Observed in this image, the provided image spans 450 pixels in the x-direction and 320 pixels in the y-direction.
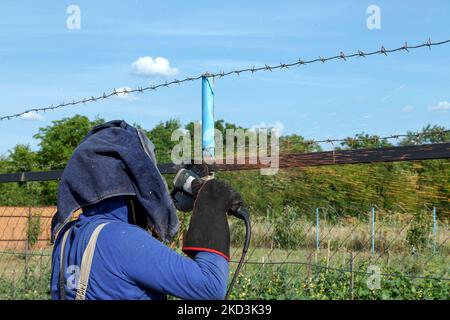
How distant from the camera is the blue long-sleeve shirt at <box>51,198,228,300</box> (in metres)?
1.95

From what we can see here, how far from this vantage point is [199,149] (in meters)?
3.55

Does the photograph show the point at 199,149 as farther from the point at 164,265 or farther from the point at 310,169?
the point at 164,265

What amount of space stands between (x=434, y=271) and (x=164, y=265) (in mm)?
2384

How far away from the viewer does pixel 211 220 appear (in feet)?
6.83

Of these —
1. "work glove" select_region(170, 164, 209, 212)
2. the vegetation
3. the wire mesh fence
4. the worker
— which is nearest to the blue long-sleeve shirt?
the worker

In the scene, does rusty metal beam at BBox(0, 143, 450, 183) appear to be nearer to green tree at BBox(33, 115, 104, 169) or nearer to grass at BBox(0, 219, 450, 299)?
grass at BBox(0, 219, 450, 299)

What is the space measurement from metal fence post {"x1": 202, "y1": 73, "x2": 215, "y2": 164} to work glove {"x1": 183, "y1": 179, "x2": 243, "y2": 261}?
1.14 m

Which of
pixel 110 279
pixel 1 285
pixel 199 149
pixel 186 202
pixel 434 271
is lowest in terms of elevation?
pixel 1 285

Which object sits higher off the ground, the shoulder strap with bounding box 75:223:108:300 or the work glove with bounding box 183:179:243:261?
the work glove with bounding box 183:179:243:261

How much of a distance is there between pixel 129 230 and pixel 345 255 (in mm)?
2280

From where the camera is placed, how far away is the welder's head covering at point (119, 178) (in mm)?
2086

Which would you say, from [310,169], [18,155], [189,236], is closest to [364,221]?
[310,169]

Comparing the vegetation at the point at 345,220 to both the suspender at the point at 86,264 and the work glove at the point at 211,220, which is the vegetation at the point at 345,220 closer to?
the work glove at the point at 211,220

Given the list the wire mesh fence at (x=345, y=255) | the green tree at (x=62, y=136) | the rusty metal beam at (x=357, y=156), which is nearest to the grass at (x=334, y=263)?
the wire mesh fence at (x=345, y=255)
